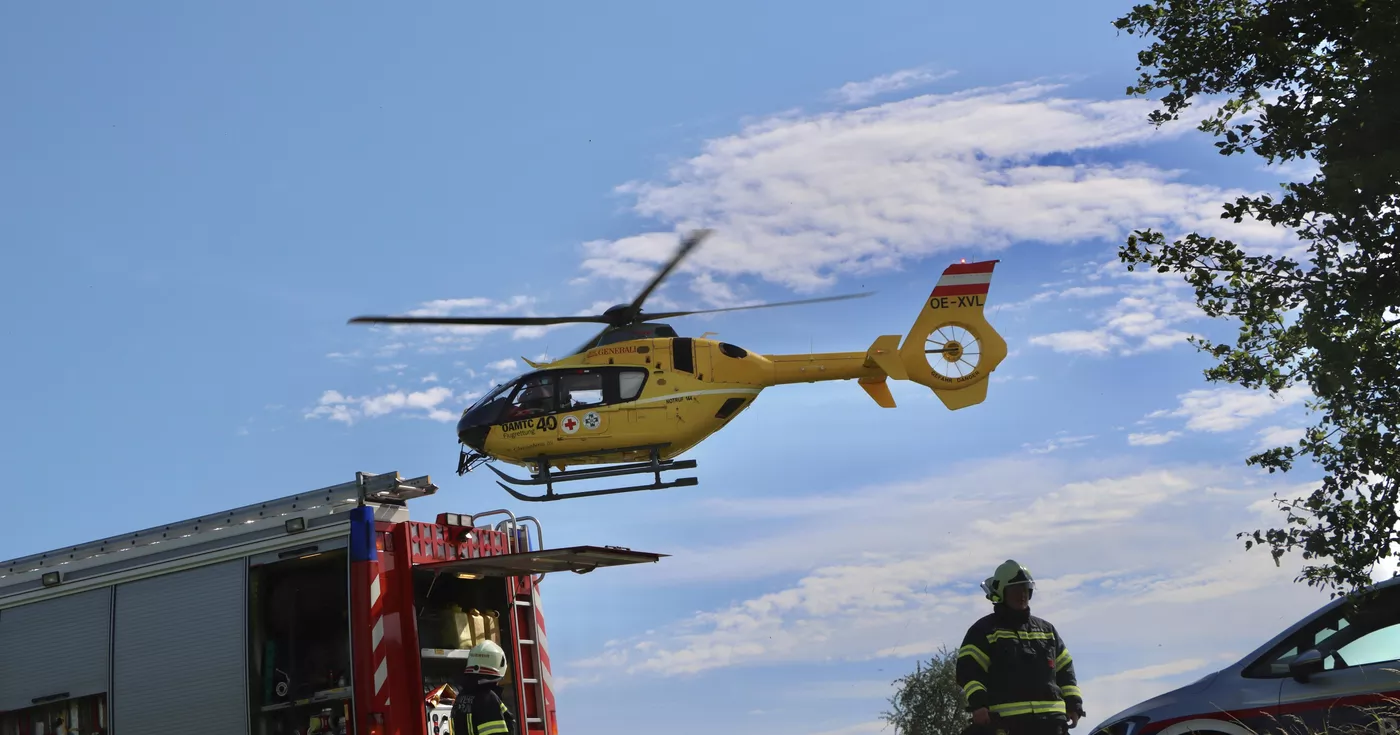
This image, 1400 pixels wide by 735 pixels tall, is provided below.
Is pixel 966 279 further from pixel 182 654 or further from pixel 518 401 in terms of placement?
pixel 182 654

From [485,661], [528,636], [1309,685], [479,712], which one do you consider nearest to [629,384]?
[528,636]

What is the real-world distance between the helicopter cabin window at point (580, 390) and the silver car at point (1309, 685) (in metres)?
10.4

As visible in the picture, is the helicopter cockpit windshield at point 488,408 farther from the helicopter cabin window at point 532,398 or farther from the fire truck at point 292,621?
the fire truck at point 292,621

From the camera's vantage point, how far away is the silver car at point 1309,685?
8.48 m

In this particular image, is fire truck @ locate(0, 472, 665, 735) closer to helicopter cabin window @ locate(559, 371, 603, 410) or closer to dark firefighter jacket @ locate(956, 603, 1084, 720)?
dark firefighter jacket @ locate(956, 603, 1084, 720)

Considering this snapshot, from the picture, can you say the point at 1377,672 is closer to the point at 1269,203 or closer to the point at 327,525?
the point at 1269,203

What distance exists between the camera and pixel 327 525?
10523mm

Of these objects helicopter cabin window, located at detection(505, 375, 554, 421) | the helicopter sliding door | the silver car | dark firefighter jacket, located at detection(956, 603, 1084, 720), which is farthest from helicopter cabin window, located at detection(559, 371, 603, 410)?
dark firefighter jacket, located at detection(956, 603, 1084, 720)

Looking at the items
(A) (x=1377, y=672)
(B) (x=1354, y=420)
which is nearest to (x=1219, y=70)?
(B) (x=1354, y=420)

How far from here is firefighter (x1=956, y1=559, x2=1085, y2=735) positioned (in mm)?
7754

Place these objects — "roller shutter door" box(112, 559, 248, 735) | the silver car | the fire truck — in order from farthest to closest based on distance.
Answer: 1. "roller shutter door" box(112, 559, 248, 735)
2. the fire truck
3. the silver car

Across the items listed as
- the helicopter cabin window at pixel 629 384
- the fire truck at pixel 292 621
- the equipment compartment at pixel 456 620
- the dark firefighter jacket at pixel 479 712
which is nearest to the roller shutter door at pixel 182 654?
the fire truck at pixel 292 621

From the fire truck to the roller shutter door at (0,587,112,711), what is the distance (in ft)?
0.05

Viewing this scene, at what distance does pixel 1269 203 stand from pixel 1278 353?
2.03 meters
